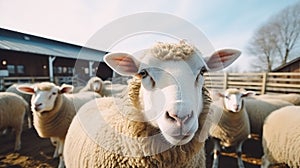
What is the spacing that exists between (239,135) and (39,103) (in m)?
3.49

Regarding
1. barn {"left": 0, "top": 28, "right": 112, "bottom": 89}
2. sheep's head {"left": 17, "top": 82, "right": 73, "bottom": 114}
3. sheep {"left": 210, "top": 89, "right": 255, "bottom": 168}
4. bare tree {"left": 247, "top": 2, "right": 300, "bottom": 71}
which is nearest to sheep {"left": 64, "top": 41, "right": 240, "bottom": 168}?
sheep's head {"left": 17, "top": 82, "right": 73, "bottom": 114}

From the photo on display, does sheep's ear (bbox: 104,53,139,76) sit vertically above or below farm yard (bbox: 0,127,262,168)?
above

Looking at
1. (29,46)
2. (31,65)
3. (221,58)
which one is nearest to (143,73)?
(221,58)

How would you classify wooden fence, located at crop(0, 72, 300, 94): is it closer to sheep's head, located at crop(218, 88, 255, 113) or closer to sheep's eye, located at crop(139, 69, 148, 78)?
sheep's head, located at crop(218, 88, 255, 113)

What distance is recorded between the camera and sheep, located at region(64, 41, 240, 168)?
3.14ft

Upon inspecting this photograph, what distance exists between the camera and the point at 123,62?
1.25m

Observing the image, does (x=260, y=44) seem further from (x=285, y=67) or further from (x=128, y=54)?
(x=128, y=54)

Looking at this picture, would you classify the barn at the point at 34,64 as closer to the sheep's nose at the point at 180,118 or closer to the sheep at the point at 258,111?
the sheep at the point at 258,111

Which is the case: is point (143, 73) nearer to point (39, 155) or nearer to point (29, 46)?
point (39, 155)

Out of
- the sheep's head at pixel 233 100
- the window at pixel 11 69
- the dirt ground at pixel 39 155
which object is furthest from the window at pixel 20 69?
the sheep's head at pixel 233 100

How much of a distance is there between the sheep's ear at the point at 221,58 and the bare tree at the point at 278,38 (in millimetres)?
4928

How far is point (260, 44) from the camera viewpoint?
29.0 feet

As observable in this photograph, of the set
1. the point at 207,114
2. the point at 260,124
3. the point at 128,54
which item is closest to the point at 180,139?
the point at 207,114

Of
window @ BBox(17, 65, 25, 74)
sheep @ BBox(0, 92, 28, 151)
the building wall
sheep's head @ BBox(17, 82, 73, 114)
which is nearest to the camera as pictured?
sheep's head @ BBox(17, 82, 73, 114)
